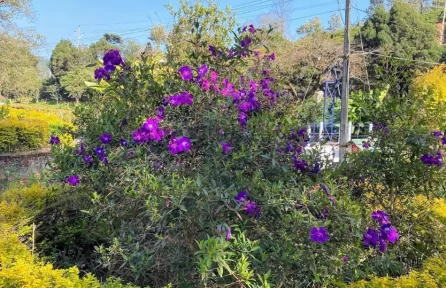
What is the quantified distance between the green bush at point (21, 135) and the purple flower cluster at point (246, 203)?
9.31 metres

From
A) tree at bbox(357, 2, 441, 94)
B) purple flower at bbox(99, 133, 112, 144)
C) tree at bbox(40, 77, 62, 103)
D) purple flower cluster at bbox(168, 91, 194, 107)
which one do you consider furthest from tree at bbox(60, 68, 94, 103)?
purple flower cluster at bbox(168, 91, 194, 107)

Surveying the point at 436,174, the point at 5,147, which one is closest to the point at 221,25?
the point at 5,147

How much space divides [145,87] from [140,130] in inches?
15.8

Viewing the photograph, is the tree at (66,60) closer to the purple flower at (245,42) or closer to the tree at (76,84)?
the tree at (76,84)

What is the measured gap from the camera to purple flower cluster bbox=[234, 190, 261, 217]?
5.61ft

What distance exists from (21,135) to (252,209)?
9.55 m

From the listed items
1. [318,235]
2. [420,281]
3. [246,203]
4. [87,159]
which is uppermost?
[87,159]

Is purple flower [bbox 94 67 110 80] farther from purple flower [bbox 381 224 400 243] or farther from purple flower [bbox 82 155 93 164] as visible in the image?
purple flower [bbox 381 224 400 243]

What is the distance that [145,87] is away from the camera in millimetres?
2258

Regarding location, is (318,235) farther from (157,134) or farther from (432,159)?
(432,159)

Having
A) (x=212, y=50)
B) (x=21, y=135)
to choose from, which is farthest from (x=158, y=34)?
(x=212, y=50)

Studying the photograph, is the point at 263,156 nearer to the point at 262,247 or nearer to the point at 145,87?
the point at 262,247

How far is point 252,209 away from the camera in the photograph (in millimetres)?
1765

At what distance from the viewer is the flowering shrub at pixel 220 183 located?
171 cm
